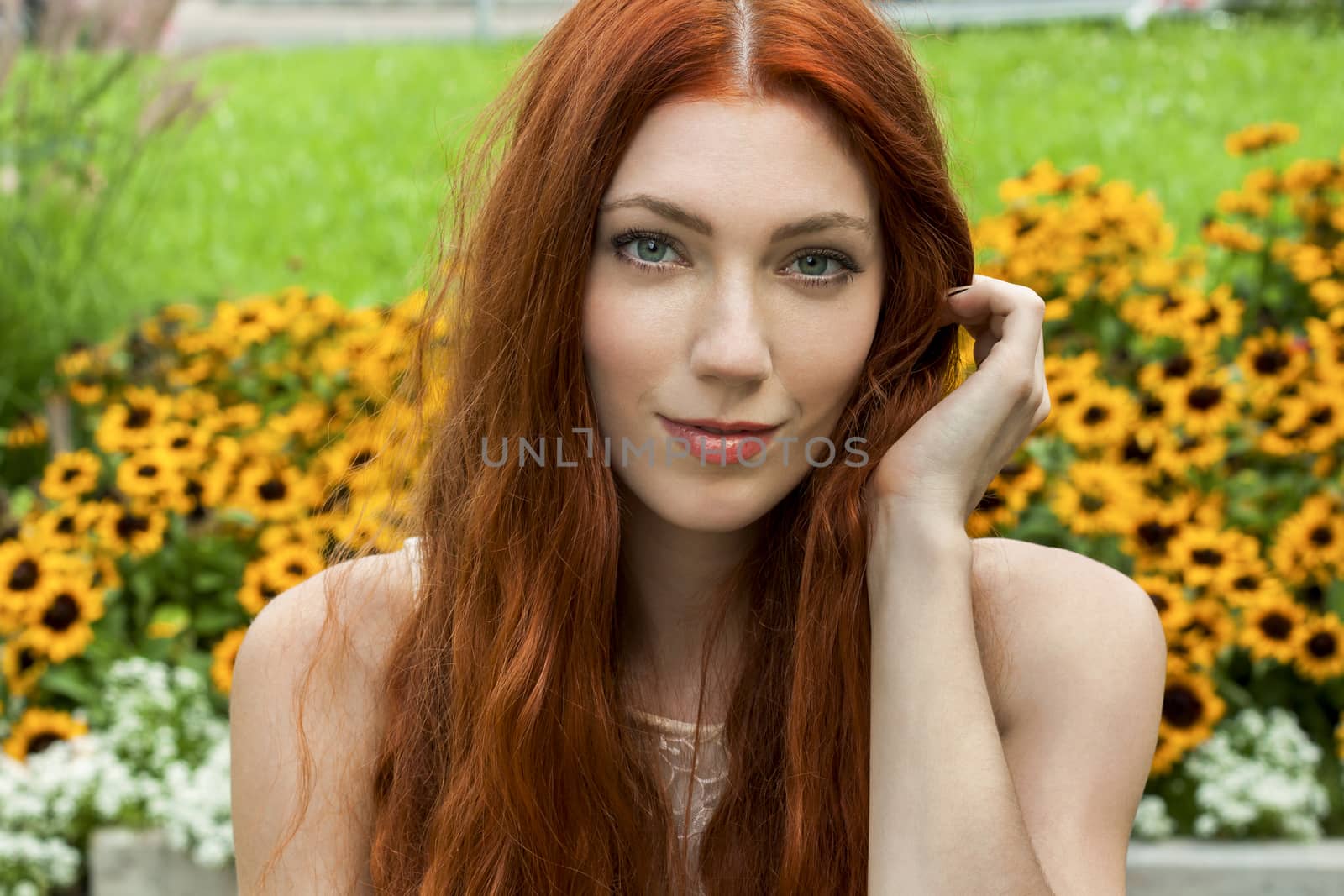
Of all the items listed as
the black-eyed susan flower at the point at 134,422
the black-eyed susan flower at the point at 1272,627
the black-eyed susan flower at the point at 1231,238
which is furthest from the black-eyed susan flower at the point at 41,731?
the black-eyed susan flower at the point at 1231,238

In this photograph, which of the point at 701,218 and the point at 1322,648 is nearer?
the point at 701,218

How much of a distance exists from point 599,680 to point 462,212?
0.70m

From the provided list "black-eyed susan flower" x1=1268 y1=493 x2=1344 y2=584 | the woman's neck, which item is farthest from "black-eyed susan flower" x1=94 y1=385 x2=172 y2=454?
"black-eyed susan flower" x1=1268 y1=493 x2=1344 y2=584

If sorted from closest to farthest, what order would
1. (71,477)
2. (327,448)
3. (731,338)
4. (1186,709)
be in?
1. (731,338)
2. (1186,709)
3. (327,448)
4. (71,477)

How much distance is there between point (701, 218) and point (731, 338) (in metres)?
0.15

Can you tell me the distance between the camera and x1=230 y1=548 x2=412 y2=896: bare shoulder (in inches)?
76.5

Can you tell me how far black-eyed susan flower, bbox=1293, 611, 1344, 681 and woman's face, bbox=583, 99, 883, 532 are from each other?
161 centimetres

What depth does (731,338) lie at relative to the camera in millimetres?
1731

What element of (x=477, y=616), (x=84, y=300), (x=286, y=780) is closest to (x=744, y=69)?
(x=477, y=616)

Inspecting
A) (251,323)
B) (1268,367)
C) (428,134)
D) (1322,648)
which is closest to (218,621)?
(251,323)

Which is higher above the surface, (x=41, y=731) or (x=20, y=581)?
(x=20, y=581)

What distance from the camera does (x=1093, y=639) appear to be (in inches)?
77.2

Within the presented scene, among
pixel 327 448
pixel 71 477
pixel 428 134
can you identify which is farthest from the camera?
pixel 428 134

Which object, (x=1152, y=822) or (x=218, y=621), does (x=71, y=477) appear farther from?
(x=1152, y=822)
